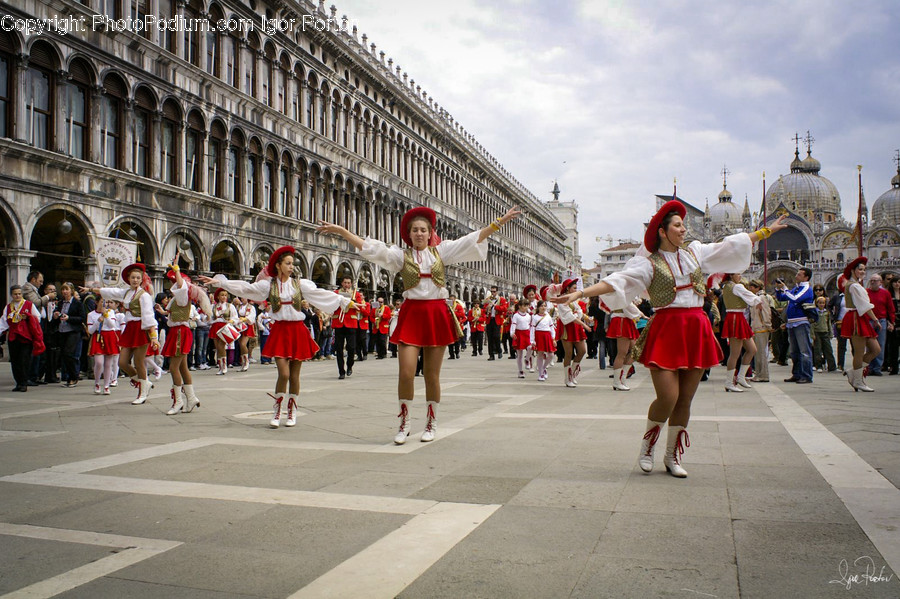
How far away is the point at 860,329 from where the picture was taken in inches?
437

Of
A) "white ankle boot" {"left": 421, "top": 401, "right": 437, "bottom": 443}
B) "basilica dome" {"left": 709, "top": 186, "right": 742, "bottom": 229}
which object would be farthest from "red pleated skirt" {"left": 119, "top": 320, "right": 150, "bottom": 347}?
"basilica dome" {"left": 709, "top": 186, "right": 742, "bottom": 229}

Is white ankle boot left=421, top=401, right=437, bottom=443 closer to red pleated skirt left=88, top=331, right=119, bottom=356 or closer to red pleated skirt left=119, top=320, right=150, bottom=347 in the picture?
red pleated skirt left=119, top=320, right=150, bottom=347

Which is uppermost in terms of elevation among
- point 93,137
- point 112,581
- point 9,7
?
point 9,7

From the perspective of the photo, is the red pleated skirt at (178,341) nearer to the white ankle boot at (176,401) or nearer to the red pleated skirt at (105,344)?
the white ankle boot at (176,401)

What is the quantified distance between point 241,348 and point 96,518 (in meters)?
14.7

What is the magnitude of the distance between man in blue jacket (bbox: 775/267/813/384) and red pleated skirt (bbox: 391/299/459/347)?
28.1 ft

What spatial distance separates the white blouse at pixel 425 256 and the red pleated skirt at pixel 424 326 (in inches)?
3.8

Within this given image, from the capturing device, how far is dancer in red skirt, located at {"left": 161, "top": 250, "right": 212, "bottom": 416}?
9148 millimetres

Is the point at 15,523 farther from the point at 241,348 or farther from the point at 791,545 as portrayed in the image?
the point at 241,348

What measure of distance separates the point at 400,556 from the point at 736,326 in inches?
367

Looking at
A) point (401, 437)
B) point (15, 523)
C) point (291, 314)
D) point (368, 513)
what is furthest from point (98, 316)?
point (368, 513)

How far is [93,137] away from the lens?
22719 mm

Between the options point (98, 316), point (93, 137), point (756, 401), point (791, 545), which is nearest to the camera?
point (791, 545)

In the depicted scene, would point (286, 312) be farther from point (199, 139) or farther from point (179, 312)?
point (199, 139)
